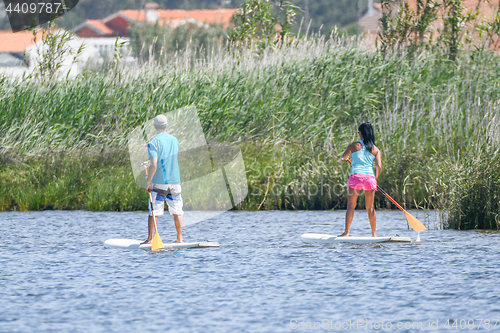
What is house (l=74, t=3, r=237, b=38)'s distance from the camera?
63438mm

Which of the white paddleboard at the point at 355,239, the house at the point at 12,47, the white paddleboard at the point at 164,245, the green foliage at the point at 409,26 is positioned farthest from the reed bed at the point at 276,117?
the house at the point at 12,47

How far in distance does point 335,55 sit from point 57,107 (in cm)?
626

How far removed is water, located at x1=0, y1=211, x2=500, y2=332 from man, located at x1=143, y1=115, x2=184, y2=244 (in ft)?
2.20

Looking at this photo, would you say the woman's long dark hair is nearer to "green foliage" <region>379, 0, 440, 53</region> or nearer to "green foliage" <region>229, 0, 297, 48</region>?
"green foliage" <region>379, 0, 440, 53</region>

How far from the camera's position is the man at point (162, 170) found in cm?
1047

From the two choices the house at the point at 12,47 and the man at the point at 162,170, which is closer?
the man at the point at 162,170

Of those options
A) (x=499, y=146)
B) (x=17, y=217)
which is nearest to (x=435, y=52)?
(x=499, y=146)

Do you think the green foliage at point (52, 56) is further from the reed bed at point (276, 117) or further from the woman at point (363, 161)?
the woman at point (363, 161)

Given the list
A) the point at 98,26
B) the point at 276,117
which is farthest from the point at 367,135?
the point at 98,26

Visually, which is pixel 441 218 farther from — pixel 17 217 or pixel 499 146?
pixel 17 217

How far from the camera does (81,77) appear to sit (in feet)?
61.4

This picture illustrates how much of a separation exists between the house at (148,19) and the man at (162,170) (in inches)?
2011

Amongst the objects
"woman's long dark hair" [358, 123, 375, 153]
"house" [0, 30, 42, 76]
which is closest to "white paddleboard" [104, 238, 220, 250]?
"woman's long dark hair" [358, 123, 375, 153]

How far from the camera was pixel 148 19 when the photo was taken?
69.4 m
